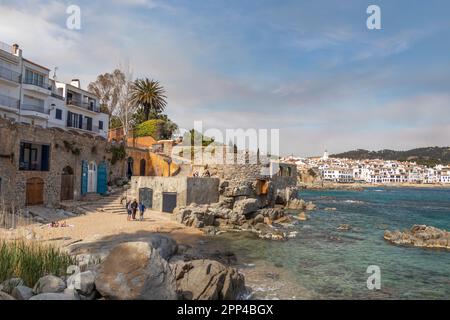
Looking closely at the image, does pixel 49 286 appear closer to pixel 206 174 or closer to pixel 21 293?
pixel 21 293

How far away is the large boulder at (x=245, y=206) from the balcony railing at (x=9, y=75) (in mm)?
27043

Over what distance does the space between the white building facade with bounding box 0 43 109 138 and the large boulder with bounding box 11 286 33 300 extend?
93.8ft

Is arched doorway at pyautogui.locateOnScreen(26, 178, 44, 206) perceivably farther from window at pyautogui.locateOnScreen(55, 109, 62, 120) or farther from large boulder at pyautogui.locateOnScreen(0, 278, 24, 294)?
large boulder at pyautogui.locateOnScreen(0, 278, 24, 294)

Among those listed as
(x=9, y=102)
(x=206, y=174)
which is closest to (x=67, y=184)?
(x=206, y=174)

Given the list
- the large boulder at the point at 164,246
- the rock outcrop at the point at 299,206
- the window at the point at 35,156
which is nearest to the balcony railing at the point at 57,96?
the window at the point at 35,156

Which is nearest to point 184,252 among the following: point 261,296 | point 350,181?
point 261,296

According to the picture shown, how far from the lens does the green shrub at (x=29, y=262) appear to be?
10547mm

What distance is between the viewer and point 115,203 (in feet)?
101

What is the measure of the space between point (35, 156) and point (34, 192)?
398 centimetres

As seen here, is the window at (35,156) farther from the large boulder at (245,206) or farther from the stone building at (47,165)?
the large boulder at (245,206)

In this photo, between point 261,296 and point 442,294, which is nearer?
point 261,296

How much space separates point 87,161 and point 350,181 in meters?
179

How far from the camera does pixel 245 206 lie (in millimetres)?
31984
